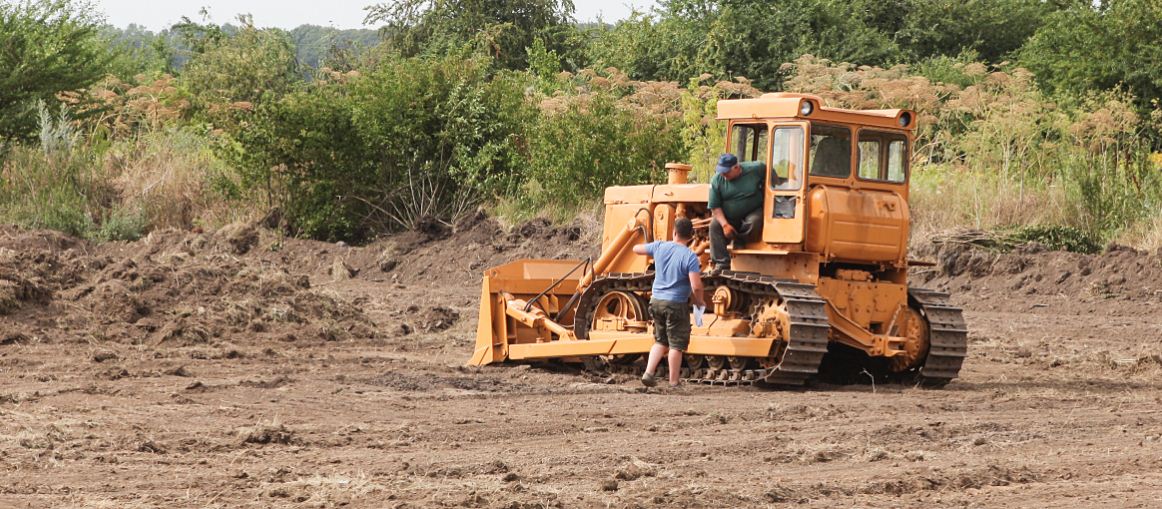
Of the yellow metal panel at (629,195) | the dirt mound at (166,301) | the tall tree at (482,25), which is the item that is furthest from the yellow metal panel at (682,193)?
the tall tree at (482,25)

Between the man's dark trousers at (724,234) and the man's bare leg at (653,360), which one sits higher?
the man's dark trousers at (724,234)

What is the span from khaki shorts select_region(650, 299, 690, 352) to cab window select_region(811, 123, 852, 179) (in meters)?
1.62

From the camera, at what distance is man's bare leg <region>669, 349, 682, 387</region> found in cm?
1241

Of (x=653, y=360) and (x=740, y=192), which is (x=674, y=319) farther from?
(x=740, y=192)

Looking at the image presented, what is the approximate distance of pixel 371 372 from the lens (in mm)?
13500

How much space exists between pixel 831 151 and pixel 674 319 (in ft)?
6.44

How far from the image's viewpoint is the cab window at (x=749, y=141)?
12.7m

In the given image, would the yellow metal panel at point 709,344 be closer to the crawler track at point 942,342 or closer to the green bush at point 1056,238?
the crawler track at point 942,342

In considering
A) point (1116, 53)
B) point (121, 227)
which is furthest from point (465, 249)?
point (1116, 53)

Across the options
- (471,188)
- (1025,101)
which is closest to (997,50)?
(1025,101)

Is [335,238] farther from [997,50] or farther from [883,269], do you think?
[997,50]

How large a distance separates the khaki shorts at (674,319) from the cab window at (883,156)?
6.50 ft

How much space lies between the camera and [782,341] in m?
12.2

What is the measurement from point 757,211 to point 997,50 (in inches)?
1254
